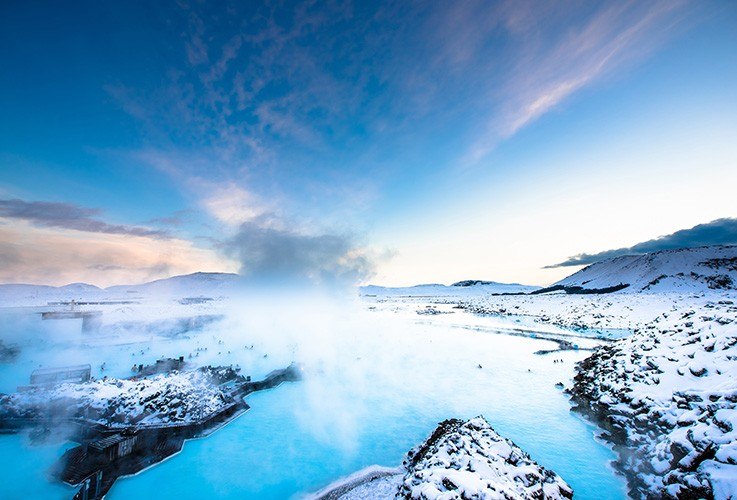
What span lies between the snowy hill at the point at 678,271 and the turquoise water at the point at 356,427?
57.0 m

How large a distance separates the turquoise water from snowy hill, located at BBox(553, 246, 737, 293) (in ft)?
187

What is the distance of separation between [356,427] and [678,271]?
9815 cm

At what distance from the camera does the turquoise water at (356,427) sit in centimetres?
1084

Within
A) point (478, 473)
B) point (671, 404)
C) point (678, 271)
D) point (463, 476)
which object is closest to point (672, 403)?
point (671, 404)

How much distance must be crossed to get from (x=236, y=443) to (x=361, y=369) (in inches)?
500

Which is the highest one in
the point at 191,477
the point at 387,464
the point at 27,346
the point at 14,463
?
the point at 27,346

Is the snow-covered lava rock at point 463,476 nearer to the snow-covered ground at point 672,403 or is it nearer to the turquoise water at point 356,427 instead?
the turquoise water at point 356,427

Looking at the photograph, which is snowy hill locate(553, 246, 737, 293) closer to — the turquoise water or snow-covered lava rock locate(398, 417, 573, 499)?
the turquoise water

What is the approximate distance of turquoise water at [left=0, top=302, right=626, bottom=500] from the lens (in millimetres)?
10836

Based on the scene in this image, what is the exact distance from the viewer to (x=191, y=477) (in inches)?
443

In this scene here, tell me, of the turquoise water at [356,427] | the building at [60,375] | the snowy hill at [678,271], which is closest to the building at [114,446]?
the turquoise water at [356,427]

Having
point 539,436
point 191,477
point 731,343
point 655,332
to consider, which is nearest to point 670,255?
point 655,332

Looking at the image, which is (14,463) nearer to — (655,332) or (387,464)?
(387,464)

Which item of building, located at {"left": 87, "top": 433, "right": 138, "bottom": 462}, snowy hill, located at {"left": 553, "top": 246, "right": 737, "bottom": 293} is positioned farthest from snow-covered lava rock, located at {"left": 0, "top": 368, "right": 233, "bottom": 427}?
snowy hill, located at {"left": 553, "top": 246, "right": 737, "bottom": 293}
